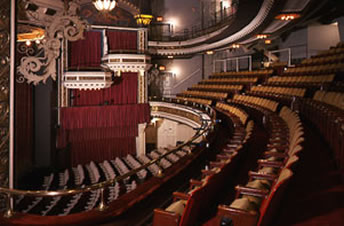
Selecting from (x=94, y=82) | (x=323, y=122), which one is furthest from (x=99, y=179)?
(x=323, y=122)

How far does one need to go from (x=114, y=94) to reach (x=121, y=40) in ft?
3.54

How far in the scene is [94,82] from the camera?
5980 mm

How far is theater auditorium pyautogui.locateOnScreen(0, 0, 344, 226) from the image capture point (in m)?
1.37

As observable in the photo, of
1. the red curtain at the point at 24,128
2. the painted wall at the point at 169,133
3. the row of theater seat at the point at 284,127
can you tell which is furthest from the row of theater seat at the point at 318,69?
the red curtain at the point at 24,128

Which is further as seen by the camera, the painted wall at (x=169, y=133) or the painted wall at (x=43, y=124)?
the painted wall at (x=169, y=133)

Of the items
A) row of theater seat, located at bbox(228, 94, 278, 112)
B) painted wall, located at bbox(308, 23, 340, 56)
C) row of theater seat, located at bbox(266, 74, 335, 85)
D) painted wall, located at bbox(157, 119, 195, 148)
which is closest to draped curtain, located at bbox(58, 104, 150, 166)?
painted wall, located at bbox(157, 119, 195, 148)

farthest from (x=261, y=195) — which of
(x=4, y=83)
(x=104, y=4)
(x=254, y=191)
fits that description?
(x=104, y=4)

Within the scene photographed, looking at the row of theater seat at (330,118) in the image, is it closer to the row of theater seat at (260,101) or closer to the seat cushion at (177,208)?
the row of theater seat at (260,101)

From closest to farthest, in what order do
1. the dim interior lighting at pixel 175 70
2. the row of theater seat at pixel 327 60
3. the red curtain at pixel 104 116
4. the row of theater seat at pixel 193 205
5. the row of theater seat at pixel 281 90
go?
the row of theater seat at pixel 193 205
the row of theater seat at pixel 281 90
the row of theater seat at pixel 327 60
the red curtain at pixel 104 116
the dim interior lighting at pixel 175 70

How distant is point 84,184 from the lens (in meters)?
5.38

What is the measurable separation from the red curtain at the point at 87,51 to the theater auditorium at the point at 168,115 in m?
0.02

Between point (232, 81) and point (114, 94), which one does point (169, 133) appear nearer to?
A: point (114, 94)

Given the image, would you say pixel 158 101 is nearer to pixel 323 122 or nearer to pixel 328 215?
pixel 323 122

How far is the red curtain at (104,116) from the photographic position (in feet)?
20.4
